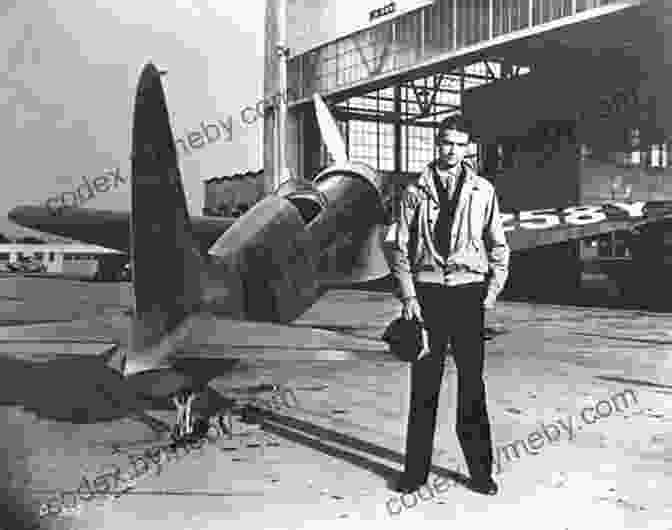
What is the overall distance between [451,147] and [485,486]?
6.73ft

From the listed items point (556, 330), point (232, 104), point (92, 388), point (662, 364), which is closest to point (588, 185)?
point (556, 330)

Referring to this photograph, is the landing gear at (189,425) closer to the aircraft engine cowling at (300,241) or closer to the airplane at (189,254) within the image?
the airplane at (189,254)

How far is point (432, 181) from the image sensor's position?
4.03 meters

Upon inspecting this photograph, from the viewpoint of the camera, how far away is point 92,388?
285 inches

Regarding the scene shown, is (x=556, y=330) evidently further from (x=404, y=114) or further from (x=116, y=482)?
(x=404, y=114)

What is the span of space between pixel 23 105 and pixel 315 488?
2835 mm

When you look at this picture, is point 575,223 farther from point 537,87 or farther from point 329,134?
point 537,87

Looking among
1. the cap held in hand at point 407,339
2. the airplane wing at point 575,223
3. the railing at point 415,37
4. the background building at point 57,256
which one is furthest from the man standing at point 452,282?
the background building at point 57,256

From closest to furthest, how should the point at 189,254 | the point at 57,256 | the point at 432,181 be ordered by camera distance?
the point at 432,181 → the point at 189,254 → the point at 57,256

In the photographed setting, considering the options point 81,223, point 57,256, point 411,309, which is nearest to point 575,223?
point 81,223

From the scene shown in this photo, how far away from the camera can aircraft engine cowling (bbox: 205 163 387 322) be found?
6238mm

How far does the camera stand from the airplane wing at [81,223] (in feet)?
30.2

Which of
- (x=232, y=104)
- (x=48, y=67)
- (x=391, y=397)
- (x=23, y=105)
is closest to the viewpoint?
(x=23, y=105)

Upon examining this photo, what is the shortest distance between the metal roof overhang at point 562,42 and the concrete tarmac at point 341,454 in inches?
537
